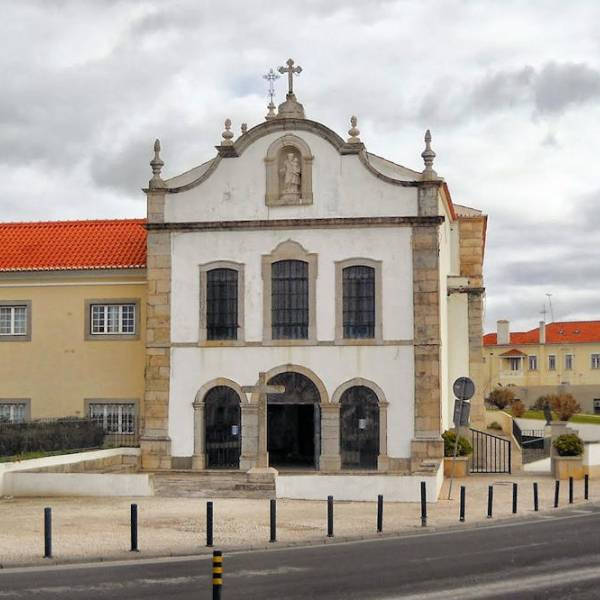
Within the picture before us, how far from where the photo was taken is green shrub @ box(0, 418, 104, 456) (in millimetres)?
27344

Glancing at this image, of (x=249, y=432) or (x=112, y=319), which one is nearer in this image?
(x=249, y=432)

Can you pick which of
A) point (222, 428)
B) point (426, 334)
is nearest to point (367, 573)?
point (426, 334)

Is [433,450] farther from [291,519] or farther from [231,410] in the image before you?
[291,519]

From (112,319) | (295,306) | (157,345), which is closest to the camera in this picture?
(295,306)

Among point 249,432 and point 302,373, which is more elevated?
point 302,373

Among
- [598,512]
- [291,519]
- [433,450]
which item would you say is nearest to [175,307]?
[433,450]

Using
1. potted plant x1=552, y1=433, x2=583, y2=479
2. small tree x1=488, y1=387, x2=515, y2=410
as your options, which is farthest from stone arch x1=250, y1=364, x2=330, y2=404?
small tree x1=488, y1=387, x2=515, y2=410

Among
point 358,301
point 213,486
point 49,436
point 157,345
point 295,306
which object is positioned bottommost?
point 213,486

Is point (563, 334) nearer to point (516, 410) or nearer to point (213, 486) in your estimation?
point (516, 410)

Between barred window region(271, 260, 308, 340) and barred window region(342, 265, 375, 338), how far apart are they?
1.12 m

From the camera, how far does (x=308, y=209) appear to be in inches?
1168

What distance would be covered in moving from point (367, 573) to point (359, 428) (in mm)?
14620

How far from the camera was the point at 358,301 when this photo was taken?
29438 mm

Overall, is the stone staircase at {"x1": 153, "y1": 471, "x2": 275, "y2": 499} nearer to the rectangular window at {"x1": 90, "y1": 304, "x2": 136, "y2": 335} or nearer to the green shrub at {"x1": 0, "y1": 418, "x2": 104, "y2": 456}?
the green shrub at {"x1": 0, "y1": 418, "x2": 104, "y2": 456}
